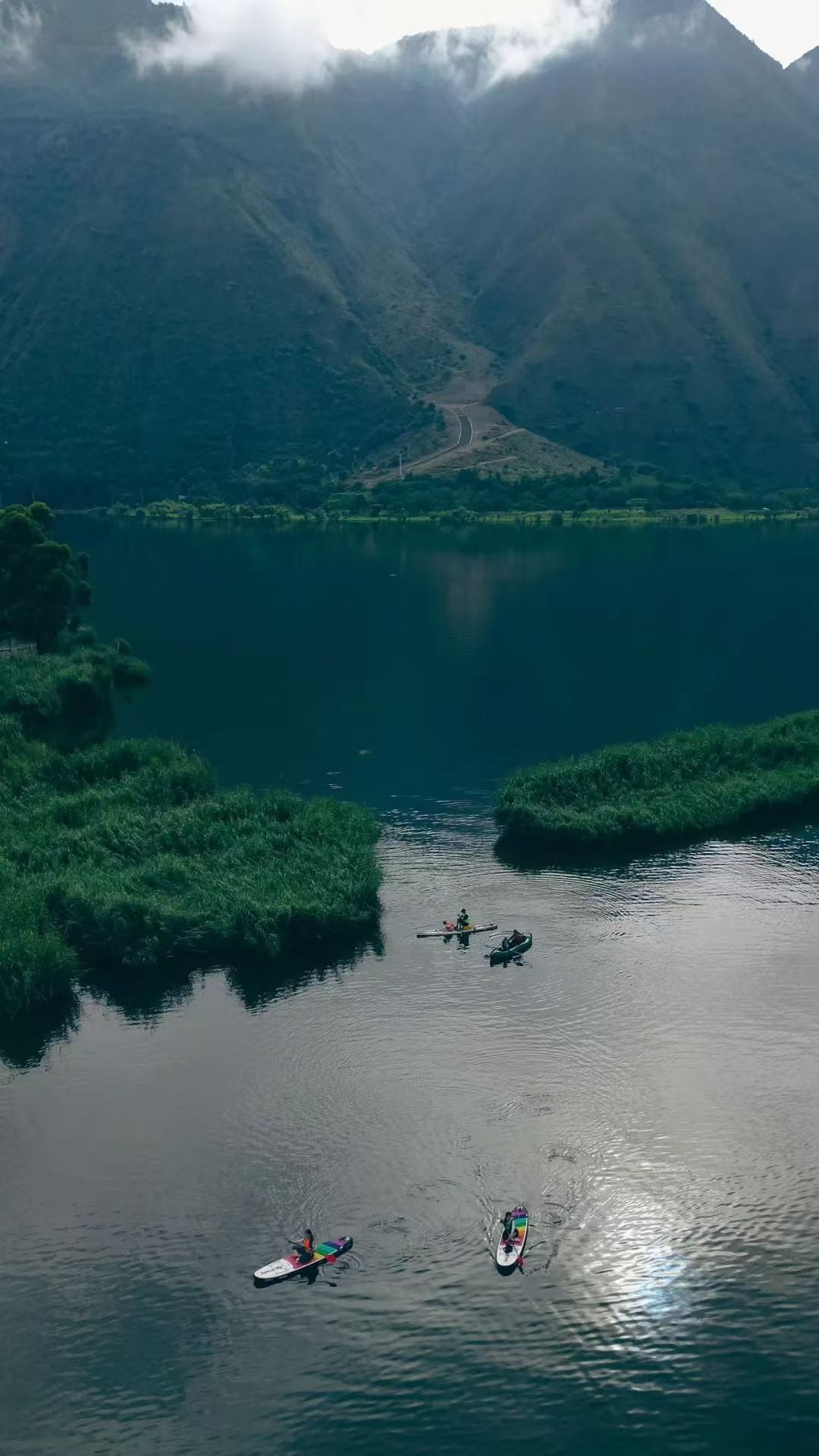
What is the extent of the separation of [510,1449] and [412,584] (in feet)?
537

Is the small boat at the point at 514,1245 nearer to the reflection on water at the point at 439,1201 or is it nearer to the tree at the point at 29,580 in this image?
the reflection on water at the point at 439,1201

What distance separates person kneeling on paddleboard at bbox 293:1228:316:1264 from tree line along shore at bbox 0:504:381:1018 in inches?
798

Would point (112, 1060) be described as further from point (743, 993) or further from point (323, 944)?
point (743, 993)

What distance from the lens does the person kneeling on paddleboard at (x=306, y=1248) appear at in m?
44.2

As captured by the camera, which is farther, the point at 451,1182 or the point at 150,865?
the point at 150,865

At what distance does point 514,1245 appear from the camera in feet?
146

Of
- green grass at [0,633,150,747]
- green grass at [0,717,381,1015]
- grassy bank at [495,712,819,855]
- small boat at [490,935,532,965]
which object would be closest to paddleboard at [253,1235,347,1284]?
green grass at [0,717,381,1015]

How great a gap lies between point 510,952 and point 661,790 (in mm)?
24520

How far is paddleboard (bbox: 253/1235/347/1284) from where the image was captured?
4372 cm

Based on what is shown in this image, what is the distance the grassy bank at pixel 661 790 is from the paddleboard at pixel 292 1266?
128 feet

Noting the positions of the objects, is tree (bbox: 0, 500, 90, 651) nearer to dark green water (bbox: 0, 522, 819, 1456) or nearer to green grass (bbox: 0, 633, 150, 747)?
green grass (bbox: 0, 633, 150, 747)

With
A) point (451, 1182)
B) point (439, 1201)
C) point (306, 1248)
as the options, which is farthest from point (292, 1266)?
Answer: point (451, 1182)

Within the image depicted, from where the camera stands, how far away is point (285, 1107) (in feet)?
177

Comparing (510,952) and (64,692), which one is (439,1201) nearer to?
(510,952)
